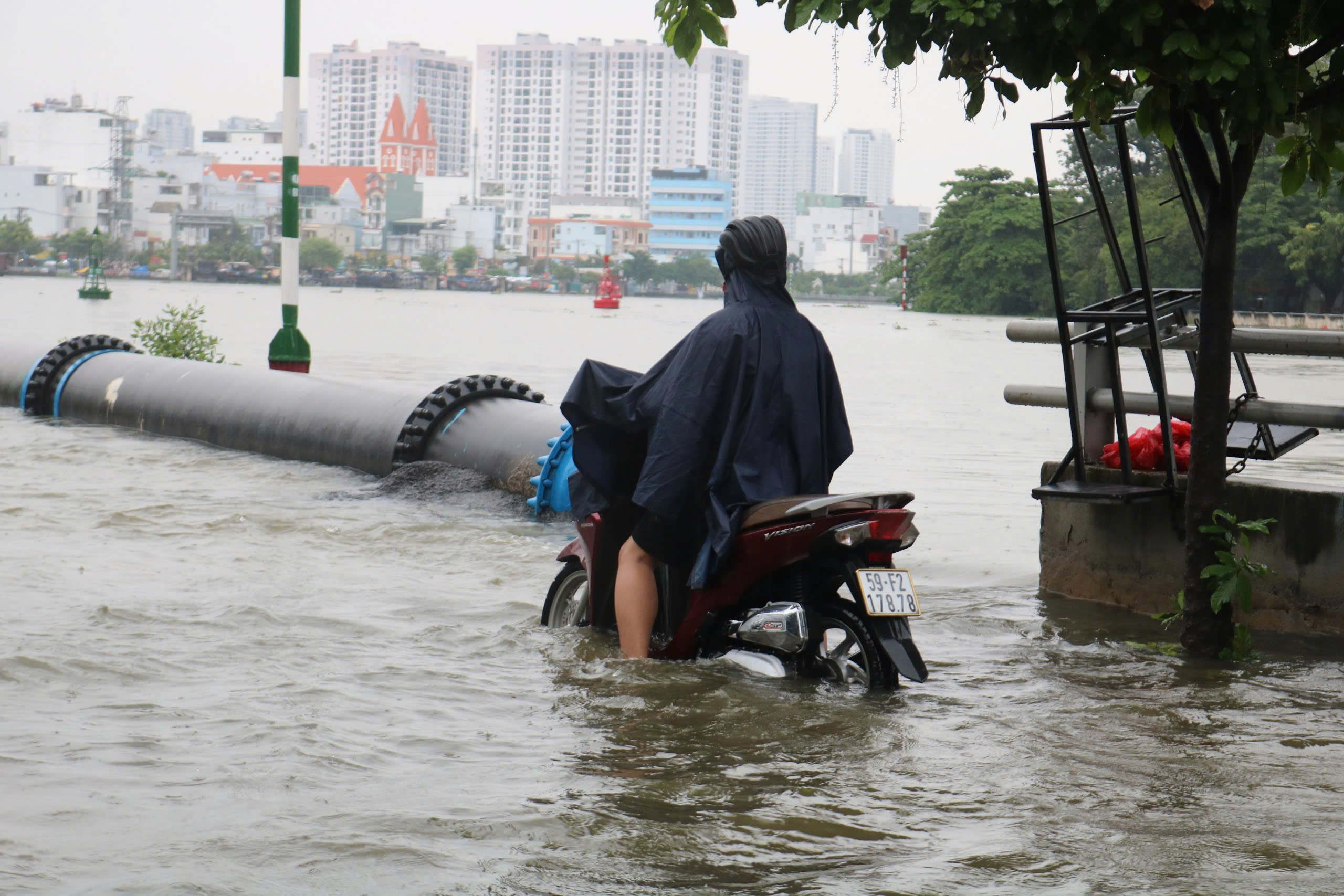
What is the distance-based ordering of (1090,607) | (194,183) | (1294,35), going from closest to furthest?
(1294,35)
(1090,607)
(194,183)

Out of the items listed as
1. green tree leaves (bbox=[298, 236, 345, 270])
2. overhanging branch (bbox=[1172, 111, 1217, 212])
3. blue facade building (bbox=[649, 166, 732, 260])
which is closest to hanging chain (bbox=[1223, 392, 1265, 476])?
overhanging branch (bbox=[1172, 111, 1217, 212])

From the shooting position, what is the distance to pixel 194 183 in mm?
188375

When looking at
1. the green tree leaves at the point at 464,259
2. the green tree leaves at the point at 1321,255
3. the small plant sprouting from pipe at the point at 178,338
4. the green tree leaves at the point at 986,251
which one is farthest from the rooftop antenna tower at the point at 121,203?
the small plant sprouting from pipe at the point at 178,338

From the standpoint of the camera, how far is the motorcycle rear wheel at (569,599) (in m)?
6.02

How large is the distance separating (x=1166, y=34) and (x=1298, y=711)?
2.23 metres

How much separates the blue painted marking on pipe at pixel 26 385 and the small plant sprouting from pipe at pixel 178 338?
1355mm

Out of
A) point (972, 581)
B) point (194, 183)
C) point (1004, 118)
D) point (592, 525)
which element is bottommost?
point (972, 581)

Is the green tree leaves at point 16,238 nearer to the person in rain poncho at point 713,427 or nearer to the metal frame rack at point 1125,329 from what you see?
the metal frame rack at point 1125,329

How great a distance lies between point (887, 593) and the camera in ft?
16.3

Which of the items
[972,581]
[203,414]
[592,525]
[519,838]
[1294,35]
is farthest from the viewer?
[203,414]

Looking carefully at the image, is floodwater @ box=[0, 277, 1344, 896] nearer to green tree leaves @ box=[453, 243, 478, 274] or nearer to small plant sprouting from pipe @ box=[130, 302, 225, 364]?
small plant sprouting from pipe @ box=[130, 302, 225, 364]

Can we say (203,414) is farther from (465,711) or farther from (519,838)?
(519,838)

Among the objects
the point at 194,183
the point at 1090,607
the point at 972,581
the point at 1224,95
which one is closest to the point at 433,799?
the point at 1224,95

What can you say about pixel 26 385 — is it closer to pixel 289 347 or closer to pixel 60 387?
pixel 60 387
